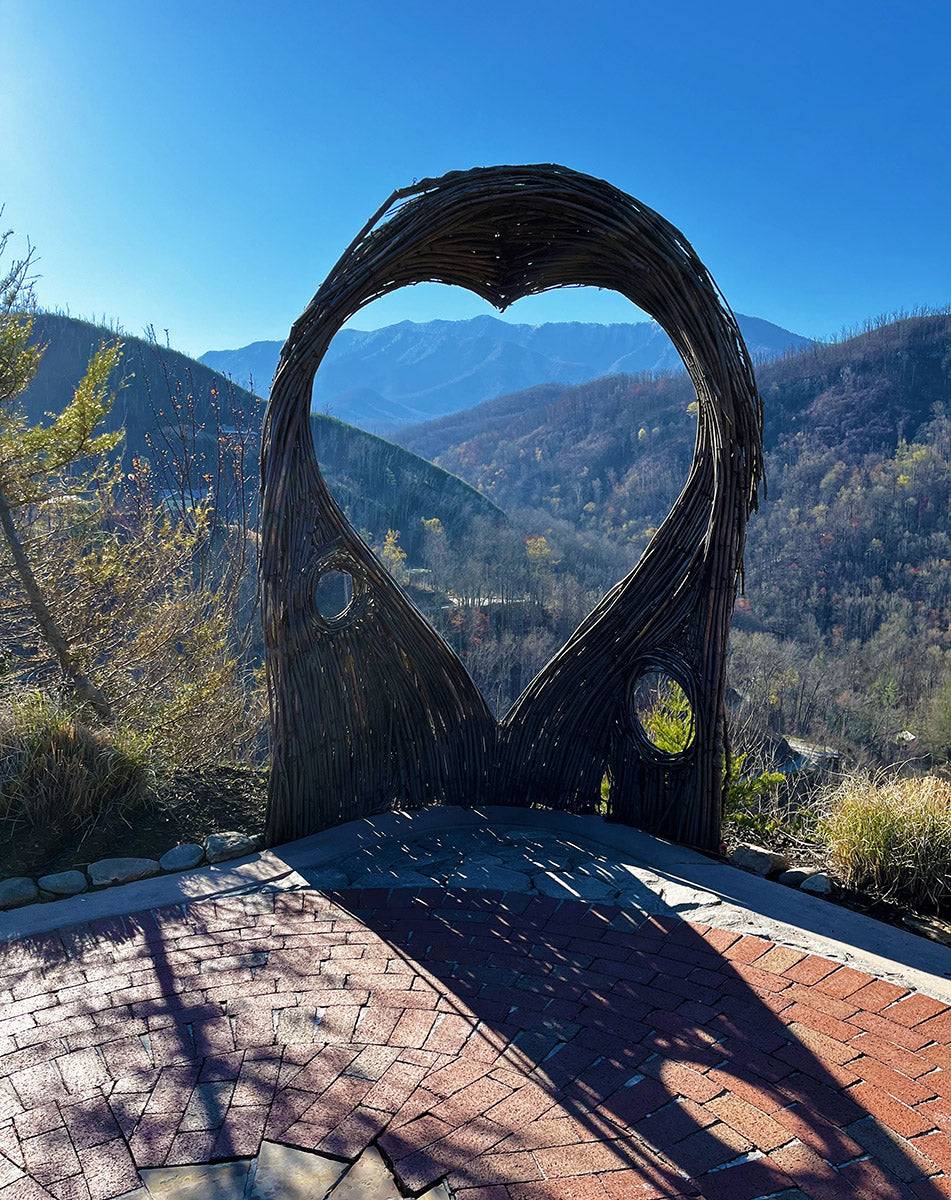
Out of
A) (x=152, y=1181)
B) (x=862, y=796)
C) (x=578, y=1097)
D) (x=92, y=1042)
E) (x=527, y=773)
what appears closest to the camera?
(x=152, y=1181)

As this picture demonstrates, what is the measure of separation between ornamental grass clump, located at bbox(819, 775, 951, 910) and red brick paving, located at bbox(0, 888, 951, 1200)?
0.65m

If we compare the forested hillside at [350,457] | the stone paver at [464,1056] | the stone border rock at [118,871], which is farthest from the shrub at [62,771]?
the forested hillside at [350,457]

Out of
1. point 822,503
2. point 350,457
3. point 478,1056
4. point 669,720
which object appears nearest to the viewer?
point 478,1056

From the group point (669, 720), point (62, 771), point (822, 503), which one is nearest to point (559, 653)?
point (669, 720)

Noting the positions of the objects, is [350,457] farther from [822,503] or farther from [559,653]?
[559,653]

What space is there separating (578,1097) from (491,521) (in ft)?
156

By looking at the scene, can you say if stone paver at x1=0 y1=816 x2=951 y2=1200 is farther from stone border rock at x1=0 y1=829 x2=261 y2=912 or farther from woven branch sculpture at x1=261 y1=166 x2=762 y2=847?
woven branch sculpture at x1=261 y1=166 x2=762 y2=847

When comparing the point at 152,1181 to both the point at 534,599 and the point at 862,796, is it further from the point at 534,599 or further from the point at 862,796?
the point at 534,599

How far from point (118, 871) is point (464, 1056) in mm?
1919

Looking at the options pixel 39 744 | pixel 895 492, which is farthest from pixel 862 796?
pixel 895 492

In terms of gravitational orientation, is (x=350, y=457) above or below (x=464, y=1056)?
above

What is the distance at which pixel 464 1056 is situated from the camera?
2.23 metres

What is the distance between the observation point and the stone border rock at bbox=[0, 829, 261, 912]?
10.7 ft

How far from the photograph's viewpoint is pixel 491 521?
49188 mm
